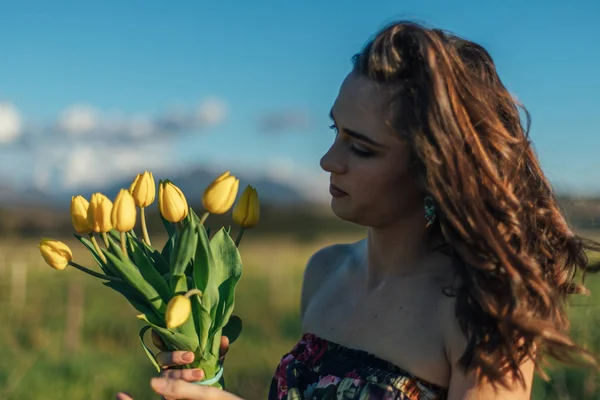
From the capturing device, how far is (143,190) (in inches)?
78.8

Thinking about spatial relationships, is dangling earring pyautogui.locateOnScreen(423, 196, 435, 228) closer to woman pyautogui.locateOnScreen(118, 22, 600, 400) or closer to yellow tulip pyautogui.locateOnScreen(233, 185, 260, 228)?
woman pyautogui.locateOnScreen(118, 22, 600, 400)

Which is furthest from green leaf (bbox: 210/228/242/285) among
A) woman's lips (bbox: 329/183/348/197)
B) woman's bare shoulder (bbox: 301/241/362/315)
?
woman's bare shoulder (bbox: 301/241/362/315)

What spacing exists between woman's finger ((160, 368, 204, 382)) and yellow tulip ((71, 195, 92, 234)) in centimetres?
41

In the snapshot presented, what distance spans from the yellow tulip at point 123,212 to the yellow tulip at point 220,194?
18cm

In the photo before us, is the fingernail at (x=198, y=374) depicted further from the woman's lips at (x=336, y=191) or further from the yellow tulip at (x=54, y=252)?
the woman's lips at (x=336, y=191)

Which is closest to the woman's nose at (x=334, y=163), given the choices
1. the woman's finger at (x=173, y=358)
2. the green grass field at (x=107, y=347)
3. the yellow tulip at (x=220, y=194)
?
the yellow tulip at (x=220, y=194)

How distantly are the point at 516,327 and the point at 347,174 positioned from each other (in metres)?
0.57

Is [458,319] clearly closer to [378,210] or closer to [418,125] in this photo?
A: [378,210]

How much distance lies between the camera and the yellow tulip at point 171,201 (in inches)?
77.3

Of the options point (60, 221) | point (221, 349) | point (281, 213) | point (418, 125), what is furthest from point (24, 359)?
point (281, 213)

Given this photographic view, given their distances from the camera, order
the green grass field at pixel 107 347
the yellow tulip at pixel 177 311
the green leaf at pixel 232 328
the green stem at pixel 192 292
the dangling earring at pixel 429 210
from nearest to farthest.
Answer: the yellow tulip at pixel 177 311
the green stem at pixel 192 292
the dangling earring at pixel 429 210
the green leaf at pixel 232 328
the green grass field at pixel 107 347

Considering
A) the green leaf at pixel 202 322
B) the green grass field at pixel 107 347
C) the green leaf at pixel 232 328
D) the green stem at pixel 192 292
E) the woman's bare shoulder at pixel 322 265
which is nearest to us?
the green stem at pixel 192 292

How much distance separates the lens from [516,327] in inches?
76.8

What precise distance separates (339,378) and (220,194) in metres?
0.62
